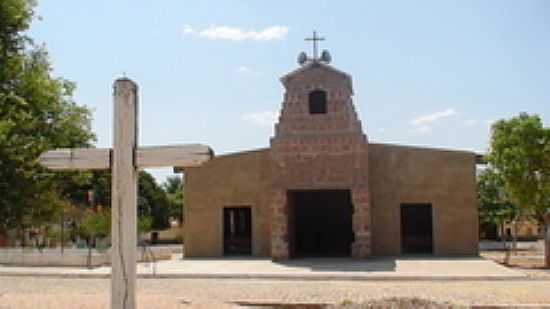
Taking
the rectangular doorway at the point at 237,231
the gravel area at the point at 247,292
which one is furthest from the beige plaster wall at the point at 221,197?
the gravel area at the point at 247,292

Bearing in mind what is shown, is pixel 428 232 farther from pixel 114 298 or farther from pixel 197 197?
pixel 114 298

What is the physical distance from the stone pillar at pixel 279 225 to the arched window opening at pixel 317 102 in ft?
9.80

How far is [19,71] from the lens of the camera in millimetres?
8438

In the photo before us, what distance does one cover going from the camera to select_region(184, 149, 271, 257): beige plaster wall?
70.7 feet

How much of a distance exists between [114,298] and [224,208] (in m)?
16.4

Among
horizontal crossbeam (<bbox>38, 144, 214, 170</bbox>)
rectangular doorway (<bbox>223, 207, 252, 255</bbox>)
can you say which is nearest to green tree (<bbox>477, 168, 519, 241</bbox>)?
rectangular doorway (<bbox>223, 207, 252, 255</bbox>)

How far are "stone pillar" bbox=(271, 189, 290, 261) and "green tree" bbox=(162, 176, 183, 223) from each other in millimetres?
30527

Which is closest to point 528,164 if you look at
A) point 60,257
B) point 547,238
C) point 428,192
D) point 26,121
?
point 547,238

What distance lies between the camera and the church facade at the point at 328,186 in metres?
19.2

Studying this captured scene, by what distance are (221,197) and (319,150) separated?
4.67m

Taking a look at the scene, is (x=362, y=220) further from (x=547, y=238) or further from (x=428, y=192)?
(x=547, y=238)

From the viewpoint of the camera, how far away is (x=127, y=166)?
5809 millimetres

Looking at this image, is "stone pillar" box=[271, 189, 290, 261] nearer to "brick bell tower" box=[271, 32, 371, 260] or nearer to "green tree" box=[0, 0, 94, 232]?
"brick bell tower" box=[271, 32, 371, 260]

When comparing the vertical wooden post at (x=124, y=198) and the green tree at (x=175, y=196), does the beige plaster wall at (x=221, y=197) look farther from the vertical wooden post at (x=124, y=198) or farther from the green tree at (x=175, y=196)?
the green tree at (x=175, y=196)
